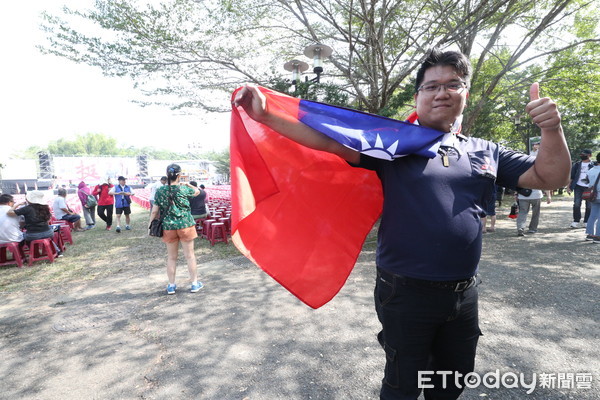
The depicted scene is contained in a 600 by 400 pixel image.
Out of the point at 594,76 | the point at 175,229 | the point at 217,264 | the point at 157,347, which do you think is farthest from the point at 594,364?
the point at 594,76

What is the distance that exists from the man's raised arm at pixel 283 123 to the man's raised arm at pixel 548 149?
0.78 meters

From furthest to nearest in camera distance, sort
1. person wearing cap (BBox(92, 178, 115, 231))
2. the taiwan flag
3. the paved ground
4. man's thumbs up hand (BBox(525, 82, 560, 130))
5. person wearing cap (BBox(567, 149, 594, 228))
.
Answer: person wearing cap (BBox(92, 178, 115, 231))
person wearing cap (BBox(567, 149, 594, 228))
the paved ground
the taiwan flag
man's thumbs up hand (BBox(525, 82, 560, 130))

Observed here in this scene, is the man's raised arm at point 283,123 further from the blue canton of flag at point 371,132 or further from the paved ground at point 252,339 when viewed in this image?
the paved ground at point 252,339

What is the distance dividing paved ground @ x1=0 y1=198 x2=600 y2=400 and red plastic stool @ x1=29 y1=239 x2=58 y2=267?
6.77 ft

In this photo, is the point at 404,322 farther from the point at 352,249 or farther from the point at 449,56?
the point at 449,56

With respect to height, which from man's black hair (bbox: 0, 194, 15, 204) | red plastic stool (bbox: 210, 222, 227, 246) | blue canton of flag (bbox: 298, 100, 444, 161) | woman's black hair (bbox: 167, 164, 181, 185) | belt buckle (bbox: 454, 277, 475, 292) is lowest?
red plastic stool (bbox: 210, 222, 227, 246)

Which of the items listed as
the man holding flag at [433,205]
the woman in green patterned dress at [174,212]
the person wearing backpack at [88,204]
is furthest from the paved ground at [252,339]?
the person wearing backpack at [88,204]

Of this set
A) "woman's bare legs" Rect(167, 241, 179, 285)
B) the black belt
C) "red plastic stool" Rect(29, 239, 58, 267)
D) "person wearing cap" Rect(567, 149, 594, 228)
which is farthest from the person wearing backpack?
"person wearing cap" Rect(567, 149, 594, 228)

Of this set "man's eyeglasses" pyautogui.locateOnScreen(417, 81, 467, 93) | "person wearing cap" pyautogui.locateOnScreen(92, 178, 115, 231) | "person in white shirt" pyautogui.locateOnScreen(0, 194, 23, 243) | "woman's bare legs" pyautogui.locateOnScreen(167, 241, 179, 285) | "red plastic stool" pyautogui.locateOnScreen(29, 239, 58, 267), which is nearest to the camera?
"man's eyeglasses" pyautogui.locateOnScreen(417, 81, 467, 93)

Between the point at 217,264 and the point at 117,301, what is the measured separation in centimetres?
198

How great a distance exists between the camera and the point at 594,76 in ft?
32.1

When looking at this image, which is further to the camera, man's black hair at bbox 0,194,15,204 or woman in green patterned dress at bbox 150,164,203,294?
man's black hair at bbox 0,194,15,204

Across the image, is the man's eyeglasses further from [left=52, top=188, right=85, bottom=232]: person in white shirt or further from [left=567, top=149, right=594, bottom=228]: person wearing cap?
[left=52, top=188, right=85, bottom=232]: person in white shirt

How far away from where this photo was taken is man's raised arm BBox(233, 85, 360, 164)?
4.42ft
